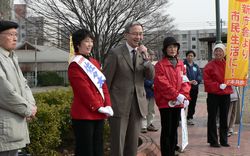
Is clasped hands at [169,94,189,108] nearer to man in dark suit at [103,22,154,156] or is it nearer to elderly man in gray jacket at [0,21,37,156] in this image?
man in dark suit at [103,22,154,156]

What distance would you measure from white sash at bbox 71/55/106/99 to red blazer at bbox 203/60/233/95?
296 centimetres

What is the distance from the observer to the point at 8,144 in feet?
10.1

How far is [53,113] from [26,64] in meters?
35.4

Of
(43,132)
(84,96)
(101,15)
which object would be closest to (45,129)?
(43,132)

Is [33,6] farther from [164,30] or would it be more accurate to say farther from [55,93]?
[55,93]

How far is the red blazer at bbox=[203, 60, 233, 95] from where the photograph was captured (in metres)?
6.35

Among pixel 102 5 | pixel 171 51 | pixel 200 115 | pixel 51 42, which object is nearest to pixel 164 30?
pixel 102 5

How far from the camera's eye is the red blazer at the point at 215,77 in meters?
6.35

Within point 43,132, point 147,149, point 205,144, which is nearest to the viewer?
point 43,132

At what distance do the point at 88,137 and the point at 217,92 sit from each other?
127 inches

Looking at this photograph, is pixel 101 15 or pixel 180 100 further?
pixel 101 15

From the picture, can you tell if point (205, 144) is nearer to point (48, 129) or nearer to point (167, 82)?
point (167, 82)

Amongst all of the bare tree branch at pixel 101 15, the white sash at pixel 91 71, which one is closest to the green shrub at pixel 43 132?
the white sash at pixel 91 71

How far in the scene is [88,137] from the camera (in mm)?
3795
